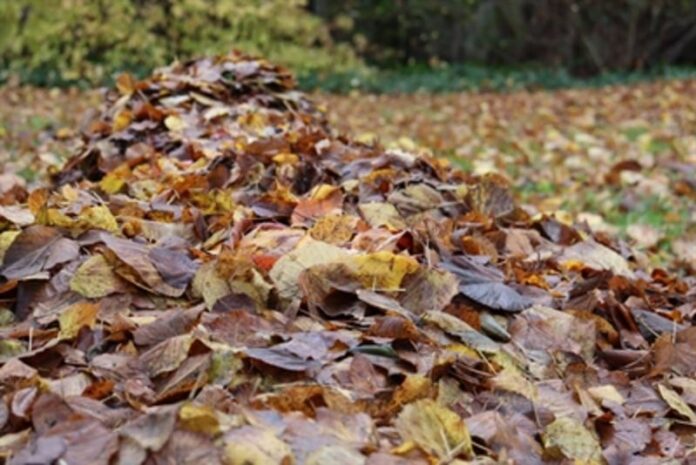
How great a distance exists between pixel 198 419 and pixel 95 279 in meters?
0.63

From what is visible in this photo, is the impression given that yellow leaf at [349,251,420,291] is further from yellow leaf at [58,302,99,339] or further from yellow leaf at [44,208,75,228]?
yellow leaf at [44,208,75,228]

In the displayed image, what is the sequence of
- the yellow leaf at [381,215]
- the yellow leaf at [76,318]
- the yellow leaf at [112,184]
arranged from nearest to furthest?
the yellow leaf at [76,318]
the yellow leaf at [381,215]
the yellow leaf at [112,184]

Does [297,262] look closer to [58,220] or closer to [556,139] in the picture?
[58,220]

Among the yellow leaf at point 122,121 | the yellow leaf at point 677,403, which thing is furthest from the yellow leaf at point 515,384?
the yellow leaf at point 122,121

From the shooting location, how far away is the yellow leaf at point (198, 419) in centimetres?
122

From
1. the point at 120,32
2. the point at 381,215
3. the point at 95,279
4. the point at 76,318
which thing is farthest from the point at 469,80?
the point at 76,318

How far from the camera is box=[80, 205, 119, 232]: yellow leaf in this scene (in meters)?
1.98

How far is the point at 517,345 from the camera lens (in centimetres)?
182

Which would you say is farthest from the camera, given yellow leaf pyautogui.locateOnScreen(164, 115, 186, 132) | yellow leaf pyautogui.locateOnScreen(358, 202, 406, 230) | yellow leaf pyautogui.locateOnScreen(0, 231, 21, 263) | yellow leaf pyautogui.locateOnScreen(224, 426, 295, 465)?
yellow leaf pyautogui.locateOnScreen(164, 115, 186, 132)

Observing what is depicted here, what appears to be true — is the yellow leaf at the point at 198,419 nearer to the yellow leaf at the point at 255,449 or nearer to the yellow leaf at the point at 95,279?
the yellow leaf at the point at 255,449

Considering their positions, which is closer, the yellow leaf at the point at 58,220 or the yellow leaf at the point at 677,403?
the yellow leaf at the point at 677,403

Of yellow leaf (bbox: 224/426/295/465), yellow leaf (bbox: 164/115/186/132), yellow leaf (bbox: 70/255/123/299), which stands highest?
yellow leaf (bbox: 224/426/295/465)

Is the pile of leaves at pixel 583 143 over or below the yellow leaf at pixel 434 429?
below

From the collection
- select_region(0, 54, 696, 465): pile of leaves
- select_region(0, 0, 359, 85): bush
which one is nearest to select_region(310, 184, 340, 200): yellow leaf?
select_region(0, 54, 696, 465): pile of leaves
